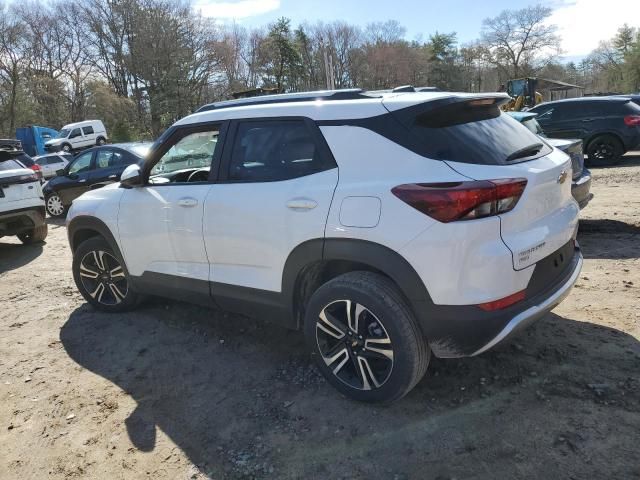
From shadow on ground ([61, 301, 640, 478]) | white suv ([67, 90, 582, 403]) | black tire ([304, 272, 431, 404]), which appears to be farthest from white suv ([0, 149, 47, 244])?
black tire ([304, 272, 431, 404])

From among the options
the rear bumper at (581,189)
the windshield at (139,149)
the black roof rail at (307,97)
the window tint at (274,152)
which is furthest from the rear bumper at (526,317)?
the windshield at (139,149)

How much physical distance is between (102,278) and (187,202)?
5.41 ft

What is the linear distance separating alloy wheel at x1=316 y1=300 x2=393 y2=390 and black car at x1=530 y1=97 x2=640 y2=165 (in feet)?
37.5

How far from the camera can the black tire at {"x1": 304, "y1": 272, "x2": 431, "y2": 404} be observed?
8.96ft

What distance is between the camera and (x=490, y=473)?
7.80 ft

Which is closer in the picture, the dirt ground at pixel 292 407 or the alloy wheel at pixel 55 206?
the dirt ground at pixel 292 407

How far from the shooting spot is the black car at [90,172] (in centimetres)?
1024

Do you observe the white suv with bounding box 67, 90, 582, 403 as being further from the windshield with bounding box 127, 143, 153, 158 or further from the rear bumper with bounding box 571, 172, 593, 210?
the windshield with bounding box 127, 143, 153, 158

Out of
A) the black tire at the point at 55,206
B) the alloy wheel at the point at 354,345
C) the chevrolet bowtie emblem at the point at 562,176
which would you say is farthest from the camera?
the black tire at the point at 55,206

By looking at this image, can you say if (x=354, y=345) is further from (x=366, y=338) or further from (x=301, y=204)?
(x=301, y=204)

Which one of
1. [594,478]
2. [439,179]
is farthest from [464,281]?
[594,478]

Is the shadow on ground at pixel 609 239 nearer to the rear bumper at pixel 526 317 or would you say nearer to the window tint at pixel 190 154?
the rear bumper at pixel 526 317

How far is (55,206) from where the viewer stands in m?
11.5

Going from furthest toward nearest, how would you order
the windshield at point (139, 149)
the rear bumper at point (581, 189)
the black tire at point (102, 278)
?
the windshield at point (139, 149) < the rear bumper at point (581, 189) < the black tire at point (102, 278)
